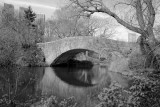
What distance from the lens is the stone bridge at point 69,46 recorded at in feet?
39.2

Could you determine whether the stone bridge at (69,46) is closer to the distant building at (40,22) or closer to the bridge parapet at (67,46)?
the bridge parapet at (67,46)

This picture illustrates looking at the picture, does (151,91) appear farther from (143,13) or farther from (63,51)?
(63,51)

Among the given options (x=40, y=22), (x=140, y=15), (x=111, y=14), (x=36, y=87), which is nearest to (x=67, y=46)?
(x=36, y=87)

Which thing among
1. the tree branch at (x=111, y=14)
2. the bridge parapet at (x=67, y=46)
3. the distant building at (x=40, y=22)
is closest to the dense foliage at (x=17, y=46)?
the bridge parapet at (x=67, y=46)

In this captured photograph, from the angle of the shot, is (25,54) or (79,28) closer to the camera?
(25,54)

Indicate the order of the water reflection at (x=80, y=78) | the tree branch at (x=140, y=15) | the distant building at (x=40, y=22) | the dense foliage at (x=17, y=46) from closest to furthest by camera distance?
the tree branch at (x=140, y=15) < the water reflection at (x=80, y=78) < the dense foliage at (x=17, y=46) < the distant building at (x=40, y=22)

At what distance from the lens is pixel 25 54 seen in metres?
12.7

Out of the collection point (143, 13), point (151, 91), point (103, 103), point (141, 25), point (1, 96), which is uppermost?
point (143, 13)

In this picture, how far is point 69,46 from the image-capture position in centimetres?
1281

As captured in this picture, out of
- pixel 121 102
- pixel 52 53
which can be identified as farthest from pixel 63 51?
pixel 121 102

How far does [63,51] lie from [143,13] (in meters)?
8.57

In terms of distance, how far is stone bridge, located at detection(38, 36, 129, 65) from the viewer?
11.9 metres

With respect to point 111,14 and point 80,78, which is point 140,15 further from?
point 80,78

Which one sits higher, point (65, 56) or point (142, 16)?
point (142, 16)
